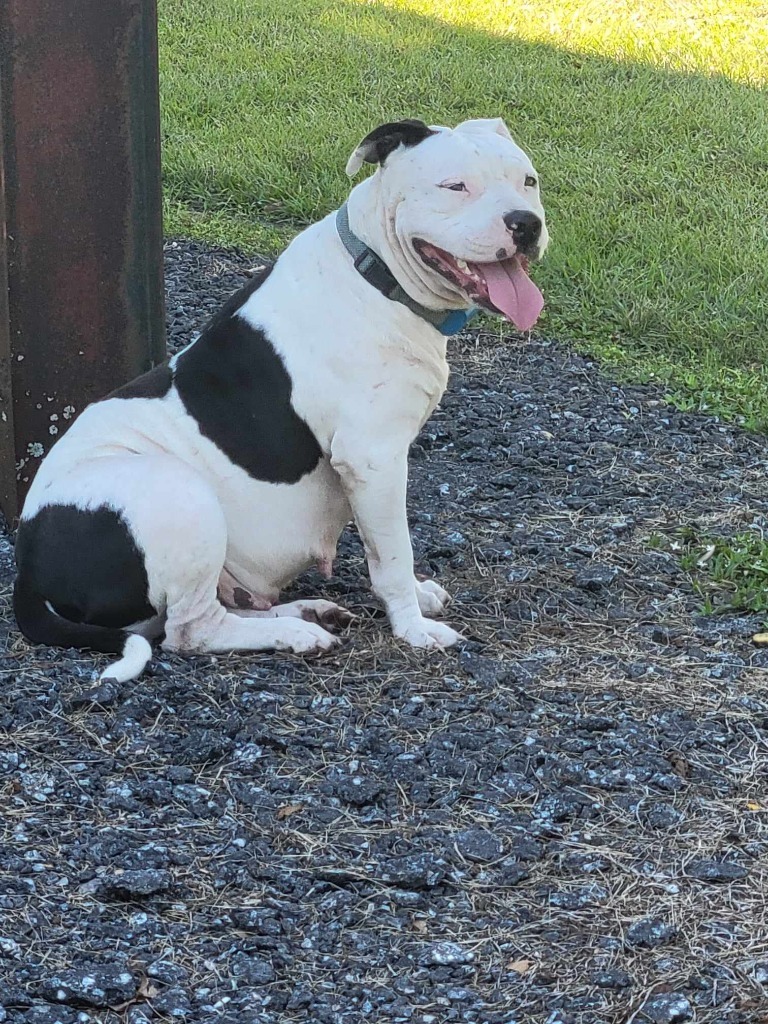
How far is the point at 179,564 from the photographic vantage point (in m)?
3.98

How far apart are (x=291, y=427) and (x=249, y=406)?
0.14 meters

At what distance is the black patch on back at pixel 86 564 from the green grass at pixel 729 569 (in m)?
1.90

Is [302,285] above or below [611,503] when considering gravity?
above

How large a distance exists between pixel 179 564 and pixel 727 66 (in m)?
8.62

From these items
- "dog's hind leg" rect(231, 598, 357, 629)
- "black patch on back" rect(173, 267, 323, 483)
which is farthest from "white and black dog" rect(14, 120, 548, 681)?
"dog's hind leg" rect(231, 598, 357, 629)

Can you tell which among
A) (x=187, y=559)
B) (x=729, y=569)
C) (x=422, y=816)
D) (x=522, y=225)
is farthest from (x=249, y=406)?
(x=729, y=569)

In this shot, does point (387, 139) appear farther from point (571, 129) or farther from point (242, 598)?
point (571, 129)

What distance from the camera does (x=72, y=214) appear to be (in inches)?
189

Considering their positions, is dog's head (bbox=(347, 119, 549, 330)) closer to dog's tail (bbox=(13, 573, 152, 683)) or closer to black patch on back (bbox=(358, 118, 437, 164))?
black patch on back (bbox=(358, 118, 437, 164))

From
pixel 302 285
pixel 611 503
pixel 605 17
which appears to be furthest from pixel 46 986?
pixel 605 17

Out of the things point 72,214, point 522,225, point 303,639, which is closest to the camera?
point 522,225

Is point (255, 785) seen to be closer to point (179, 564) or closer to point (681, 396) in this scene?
point (179, 564)

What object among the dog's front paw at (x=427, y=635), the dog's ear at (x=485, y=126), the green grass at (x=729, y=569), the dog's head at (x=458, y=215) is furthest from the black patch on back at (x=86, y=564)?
the green grass at (x=729, y=569)

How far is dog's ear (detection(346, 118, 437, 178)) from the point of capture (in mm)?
3992
